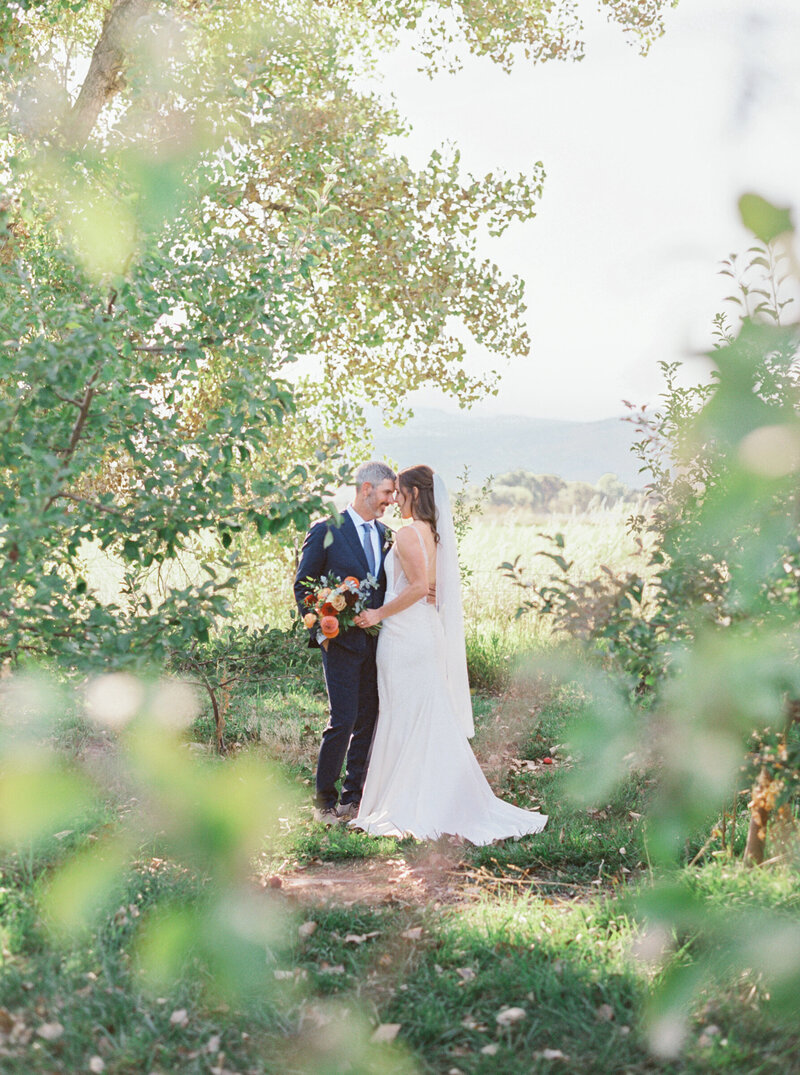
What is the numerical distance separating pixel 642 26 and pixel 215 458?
9.26 metres

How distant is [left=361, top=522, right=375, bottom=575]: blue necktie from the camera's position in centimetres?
665

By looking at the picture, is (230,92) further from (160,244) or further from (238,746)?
(238,746)

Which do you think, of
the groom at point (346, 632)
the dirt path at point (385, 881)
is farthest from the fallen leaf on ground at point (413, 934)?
the groom at point (346, 632)

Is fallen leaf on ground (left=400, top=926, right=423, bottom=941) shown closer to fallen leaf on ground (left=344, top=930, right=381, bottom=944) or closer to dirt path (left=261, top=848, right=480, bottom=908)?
fallen leaf on ground (left=344, top=930, right=381, bottom=944)

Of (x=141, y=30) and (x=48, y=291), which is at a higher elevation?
(x=141, y=30)

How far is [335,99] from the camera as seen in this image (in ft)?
29.6

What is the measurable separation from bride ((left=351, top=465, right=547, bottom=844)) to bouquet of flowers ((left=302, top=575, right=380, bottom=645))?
91mm

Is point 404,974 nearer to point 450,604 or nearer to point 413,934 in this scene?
point 413,934

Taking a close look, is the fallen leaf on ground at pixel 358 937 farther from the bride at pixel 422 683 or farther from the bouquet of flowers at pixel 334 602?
the bouquet of flowers at pixel 334 602

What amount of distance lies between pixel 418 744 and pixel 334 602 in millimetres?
1113

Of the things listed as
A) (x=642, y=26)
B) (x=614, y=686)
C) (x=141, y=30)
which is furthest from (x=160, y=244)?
(x=642, y=26)

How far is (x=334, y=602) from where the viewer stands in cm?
622

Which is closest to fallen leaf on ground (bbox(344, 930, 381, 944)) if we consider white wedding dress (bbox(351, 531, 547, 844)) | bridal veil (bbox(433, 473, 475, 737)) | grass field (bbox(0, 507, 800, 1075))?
grass field (bbox(0, 507, 800, 1075))

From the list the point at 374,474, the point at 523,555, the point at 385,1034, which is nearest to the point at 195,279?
the point at 374,474
